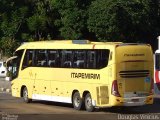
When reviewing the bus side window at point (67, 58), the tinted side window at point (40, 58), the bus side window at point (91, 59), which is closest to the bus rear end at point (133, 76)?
the bus side window at point (91, 59)

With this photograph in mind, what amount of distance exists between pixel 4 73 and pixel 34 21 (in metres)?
6.08

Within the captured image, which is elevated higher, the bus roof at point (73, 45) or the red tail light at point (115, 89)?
the bus roof at point (73, 45)

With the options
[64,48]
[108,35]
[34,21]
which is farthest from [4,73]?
[64,48]

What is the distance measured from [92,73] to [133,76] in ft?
5.44

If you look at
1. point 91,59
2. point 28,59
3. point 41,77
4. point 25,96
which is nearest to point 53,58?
point 41,77

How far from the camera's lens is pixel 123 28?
4312cm

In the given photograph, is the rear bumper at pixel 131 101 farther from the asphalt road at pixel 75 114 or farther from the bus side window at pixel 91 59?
the bus side window at pixel 91 59

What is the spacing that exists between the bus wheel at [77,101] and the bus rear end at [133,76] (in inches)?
78.7

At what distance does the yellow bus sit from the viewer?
19328 mm

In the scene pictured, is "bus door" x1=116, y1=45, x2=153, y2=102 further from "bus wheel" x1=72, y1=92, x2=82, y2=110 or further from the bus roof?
"bus wheel" x1=72, y1=92, x2=82, y2=110

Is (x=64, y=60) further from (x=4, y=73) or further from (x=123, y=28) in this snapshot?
(x=4, y=73)

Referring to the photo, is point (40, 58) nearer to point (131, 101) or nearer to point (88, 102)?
point (88, 102)

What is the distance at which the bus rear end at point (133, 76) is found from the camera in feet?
63.1

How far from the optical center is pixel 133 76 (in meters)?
19.5
